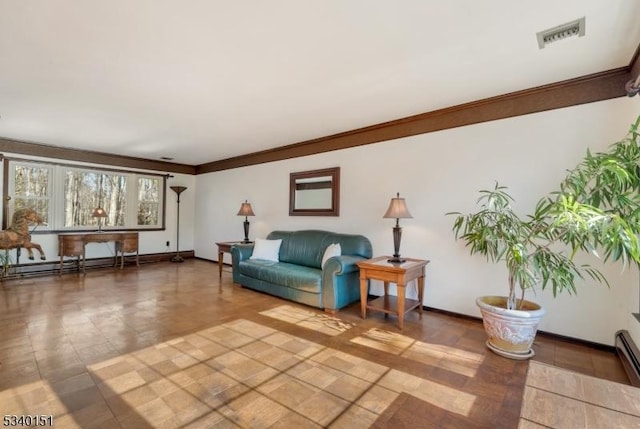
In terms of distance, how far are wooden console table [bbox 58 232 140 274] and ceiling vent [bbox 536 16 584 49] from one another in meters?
6.91

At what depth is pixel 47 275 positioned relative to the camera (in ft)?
17.4

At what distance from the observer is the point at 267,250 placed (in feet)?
15.5

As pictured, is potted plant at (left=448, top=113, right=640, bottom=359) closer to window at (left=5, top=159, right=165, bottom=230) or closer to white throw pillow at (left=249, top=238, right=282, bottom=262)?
white throw pillow at (left=249, top=238, right=282, bottom=262)

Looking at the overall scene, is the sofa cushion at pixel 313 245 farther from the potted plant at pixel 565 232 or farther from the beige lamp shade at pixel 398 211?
the potted plant at pixel 565 232

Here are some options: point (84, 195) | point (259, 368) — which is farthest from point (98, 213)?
point (259, 368)

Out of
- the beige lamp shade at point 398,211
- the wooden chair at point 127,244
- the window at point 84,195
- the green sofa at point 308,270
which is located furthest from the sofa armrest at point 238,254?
the window at point 84,195

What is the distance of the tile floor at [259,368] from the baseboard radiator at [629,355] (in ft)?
0.27

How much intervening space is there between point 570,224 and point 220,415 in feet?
8.50

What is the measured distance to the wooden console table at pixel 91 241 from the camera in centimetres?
534

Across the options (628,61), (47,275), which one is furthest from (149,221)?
(628,61)

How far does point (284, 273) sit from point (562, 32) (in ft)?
11.6

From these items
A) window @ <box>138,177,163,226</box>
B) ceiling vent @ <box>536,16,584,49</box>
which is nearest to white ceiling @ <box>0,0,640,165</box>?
ceiling vent @ <box>536,16,584,49</box>

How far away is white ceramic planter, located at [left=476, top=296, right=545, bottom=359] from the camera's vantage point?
7.80 feet

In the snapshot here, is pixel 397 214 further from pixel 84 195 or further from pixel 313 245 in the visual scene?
pixel 84 195
